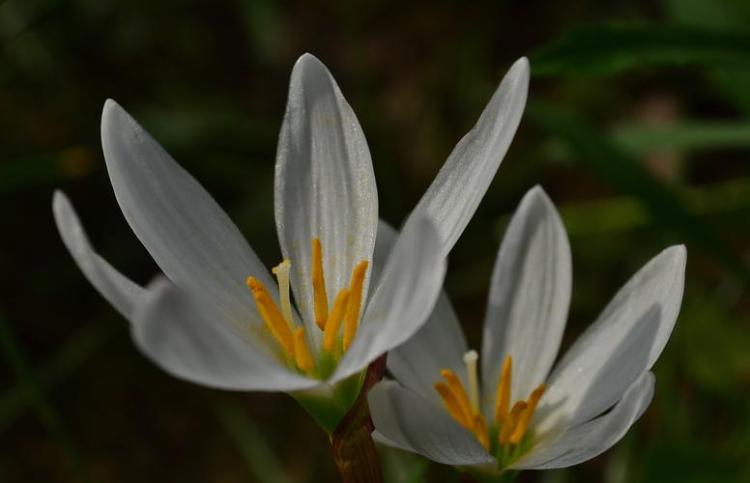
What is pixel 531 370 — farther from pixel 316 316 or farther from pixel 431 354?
pixel 316 316

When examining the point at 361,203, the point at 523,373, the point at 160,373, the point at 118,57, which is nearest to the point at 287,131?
the point at 361,203

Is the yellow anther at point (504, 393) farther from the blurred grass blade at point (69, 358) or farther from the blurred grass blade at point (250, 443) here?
the blurred grass blade at point (69, 358)

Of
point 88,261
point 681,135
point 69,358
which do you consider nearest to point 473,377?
point 88,261

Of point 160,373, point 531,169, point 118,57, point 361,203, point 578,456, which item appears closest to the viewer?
point 578,456

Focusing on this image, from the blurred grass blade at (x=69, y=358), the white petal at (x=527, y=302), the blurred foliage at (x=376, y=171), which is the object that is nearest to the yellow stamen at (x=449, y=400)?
the white petal at (x=527, y=302)

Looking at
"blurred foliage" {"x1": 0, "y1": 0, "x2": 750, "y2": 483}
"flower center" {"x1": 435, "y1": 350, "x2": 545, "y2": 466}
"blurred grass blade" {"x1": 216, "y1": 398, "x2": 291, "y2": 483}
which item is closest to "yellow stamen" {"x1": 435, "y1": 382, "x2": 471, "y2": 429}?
"flower center" {"x1": 435, "y1": 350, "x2": 545, "y2": 466}

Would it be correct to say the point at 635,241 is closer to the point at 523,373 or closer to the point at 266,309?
the point at 523,373
